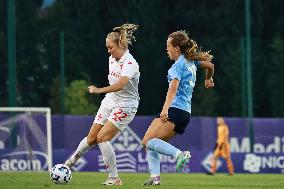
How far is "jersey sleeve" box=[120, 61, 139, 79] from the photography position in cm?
1498

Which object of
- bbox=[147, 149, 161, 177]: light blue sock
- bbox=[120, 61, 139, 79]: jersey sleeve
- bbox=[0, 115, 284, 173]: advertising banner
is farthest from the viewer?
bbox=[0, 115, 284, 173]: advertising banner

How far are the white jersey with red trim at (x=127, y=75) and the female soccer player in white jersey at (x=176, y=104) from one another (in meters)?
0.69

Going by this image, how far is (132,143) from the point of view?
3106 cm

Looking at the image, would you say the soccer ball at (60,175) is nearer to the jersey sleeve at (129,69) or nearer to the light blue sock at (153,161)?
the light blue sock at (153,161)

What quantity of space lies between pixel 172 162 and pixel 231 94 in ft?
56.2

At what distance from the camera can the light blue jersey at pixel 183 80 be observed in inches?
569

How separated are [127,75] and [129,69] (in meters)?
0.11

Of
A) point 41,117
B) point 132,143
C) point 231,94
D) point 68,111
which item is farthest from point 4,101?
point 41,117

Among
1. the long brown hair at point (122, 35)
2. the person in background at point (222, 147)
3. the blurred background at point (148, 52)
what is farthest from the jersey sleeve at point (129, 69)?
the blurred background at point (148, 52)

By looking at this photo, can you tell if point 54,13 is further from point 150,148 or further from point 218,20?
point 150,148

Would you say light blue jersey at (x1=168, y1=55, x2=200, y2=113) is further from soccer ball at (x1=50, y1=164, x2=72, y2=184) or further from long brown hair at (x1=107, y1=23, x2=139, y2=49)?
soccer ball at (x1=50, y1=164, x2=72, y2=184)

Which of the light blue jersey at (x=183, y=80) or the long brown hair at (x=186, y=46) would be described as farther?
the long brown hair at (x=186, y=46)

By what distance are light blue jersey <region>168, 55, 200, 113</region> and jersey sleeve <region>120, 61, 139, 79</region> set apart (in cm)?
73

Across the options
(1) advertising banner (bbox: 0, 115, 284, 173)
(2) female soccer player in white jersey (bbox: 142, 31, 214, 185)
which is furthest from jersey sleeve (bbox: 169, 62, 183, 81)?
(1) advertising banner (bbox: 0, 115, 284, 173)
